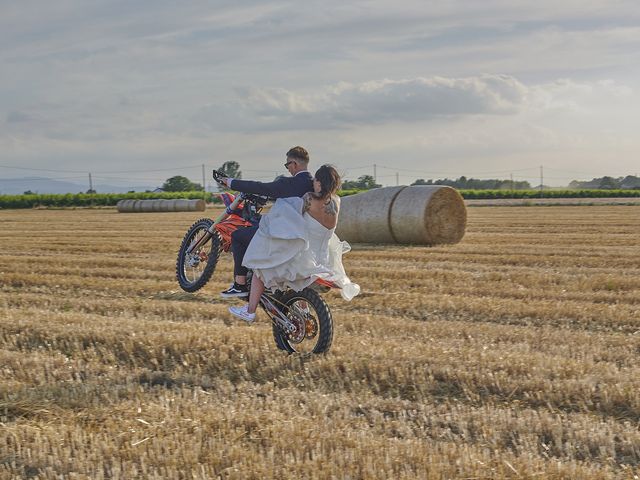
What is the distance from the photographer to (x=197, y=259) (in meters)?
8.42

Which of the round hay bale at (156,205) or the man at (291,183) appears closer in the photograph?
the man at (291,183)

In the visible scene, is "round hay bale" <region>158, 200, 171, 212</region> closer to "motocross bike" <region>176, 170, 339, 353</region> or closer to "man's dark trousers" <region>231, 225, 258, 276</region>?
"motocross bike" <region>176, 170, 339, 353</region>

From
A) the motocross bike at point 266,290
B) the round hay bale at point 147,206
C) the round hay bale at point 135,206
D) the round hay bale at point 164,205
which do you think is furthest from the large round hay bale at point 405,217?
the round hay bale at point 135,206

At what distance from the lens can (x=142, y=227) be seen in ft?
81.5

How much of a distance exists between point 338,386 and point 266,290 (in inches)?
58.7

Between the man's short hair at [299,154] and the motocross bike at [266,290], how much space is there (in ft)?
2.29

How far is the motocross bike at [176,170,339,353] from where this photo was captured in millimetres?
6348

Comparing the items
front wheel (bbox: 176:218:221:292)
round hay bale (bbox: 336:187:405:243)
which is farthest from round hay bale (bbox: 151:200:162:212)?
front wheel (bbox: 176:218:221:292)

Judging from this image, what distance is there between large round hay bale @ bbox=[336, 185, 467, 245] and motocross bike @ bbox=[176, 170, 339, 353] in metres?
8.61

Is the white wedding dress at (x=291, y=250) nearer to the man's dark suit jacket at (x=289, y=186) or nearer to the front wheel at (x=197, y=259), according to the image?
the man's dark suit jacket at (x=289, y=186)

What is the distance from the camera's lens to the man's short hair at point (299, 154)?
21.9ft

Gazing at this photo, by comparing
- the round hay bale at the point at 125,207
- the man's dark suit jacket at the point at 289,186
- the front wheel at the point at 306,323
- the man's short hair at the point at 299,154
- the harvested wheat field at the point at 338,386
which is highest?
the man's short hair at the point at 299,154

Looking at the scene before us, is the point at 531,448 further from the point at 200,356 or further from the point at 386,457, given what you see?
the point at 200,356

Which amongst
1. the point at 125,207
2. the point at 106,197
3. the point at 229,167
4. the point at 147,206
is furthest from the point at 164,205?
the point at 229,167
